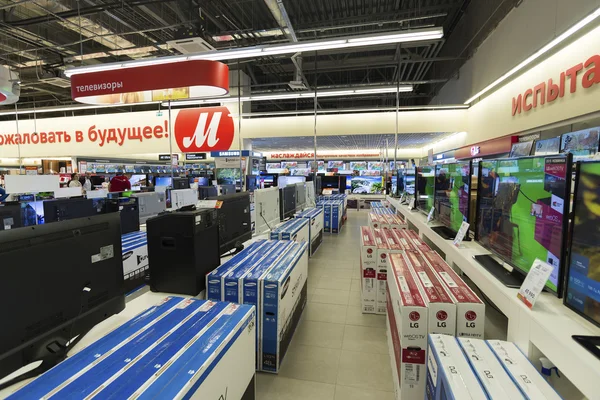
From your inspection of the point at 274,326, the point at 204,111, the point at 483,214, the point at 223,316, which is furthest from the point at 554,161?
the point at 204,111

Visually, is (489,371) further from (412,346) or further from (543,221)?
(543,221)

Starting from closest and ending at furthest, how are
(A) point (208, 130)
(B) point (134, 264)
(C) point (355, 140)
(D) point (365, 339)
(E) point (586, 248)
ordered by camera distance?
(E) point (586, 248)
(B) point (134, 264)
(D) point (365, 339)
(A) point (208, 130)
(C) point (355, 140)

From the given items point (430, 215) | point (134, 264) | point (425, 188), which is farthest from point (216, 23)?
point (430, 215)

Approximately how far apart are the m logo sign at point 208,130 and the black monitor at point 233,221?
14.3 feet

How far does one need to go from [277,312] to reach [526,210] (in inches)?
69.1

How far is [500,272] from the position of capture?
1671mm

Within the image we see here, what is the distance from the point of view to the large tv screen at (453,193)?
2.42 meters

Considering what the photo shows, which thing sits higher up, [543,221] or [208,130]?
[208,130]

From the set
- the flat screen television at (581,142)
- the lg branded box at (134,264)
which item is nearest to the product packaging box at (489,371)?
the lg branded box at (134,264)

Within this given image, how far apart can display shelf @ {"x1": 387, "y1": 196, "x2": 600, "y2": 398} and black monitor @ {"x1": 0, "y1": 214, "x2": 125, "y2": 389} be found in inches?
73.6

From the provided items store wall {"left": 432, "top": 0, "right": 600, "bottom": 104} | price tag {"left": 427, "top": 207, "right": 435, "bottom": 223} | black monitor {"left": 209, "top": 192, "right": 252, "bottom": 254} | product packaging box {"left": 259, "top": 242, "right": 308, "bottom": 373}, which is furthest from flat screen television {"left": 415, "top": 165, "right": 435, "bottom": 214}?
black monitor {"left": 209, "top": 192, "right": 252, "bottom": 254}

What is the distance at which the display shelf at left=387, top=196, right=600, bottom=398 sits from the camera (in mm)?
920

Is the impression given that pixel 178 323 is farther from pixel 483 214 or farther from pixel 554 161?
pixel 483 214

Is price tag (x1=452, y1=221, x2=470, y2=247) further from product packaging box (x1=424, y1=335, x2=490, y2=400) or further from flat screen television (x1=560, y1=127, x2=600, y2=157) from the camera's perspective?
flat screen television (x1=560, y1=127, x2=600, y2=157)
